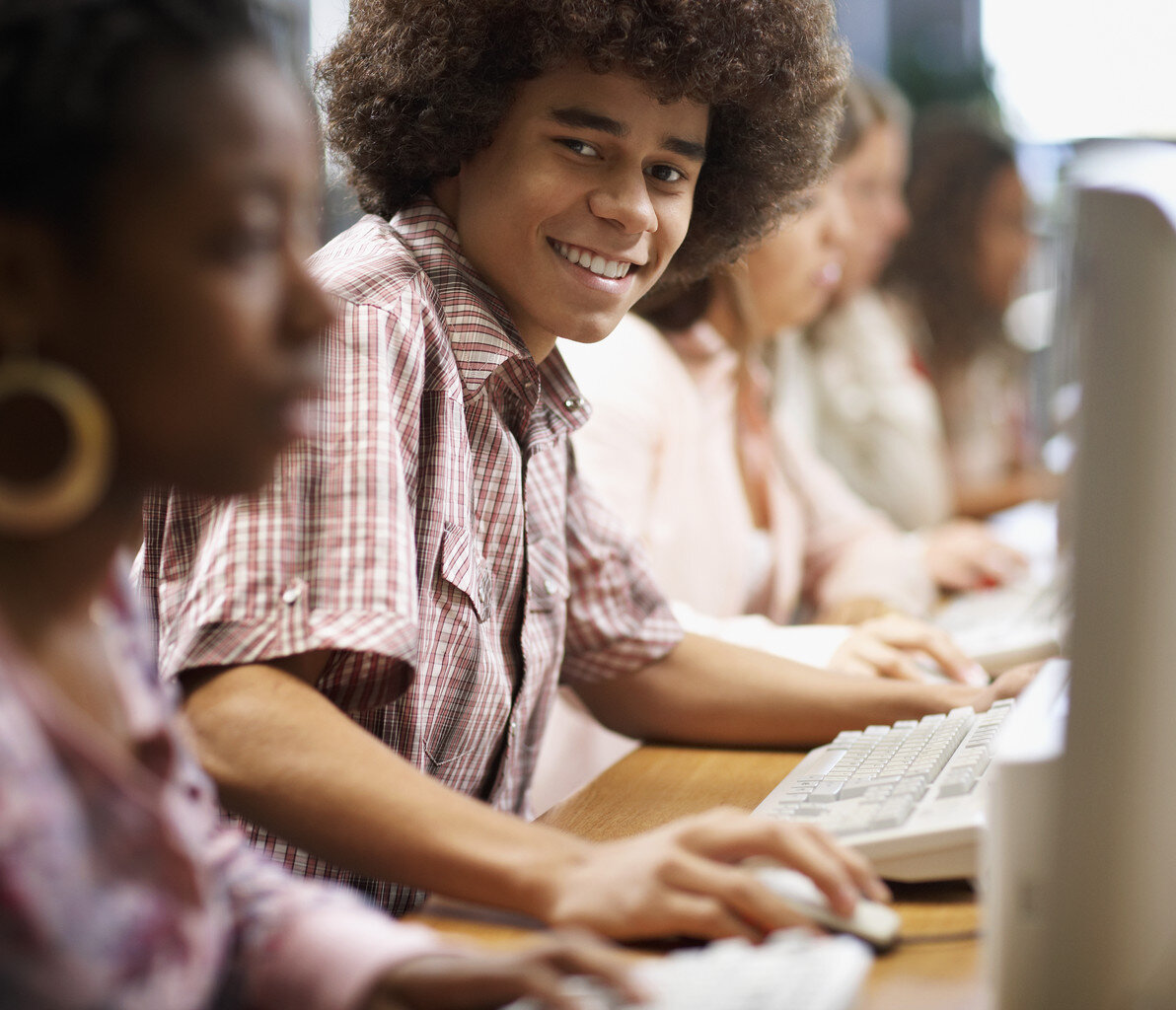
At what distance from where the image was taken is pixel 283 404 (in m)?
0.51

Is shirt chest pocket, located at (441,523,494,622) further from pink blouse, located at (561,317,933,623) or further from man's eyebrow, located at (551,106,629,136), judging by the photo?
pink blouse, located at (561,317,933,623)

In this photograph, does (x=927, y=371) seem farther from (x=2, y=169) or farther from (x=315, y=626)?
(x=2, y=169)

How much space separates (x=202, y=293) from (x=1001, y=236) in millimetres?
3399

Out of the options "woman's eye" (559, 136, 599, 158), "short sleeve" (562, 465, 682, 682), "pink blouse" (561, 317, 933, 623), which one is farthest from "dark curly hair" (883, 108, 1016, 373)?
"woman's eye" (559, 136, 599, 158)

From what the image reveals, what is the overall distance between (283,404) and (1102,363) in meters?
0.34

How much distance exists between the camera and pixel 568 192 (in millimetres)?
1082

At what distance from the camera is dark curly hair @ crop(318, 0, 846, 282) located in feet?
3.53

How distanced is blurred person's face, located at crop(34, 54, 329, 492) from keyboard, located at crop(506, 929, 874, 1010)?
0.25 meters

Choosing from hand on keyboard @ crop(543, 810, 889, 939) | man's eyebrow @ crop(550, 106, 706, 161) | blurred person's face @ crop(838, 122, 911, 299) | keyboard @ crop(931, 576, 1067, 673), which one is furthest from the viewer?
blurred person's face @ crop(838, 122, 911, 299)

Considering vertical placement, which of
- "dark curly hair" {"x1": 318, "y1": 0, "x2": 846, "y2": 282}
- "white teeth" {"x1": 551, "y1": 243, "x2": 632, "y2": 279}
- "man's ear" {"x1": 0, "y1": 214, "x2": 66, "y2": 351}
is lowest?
"man's ear" {"x1": 0, "y1": 214, "x2": 66, "y2": 351}

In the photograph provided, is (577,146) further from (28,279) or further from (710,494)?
(710,494)

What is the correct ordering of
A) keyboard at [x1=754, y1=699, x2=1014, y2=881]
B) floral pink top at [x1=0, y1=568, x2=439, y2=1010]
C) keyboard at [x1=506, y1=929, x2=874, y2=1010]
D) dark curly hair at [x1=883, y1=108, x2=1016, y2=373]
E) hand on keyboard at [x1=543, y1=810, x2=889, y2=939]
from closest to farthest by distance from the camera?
floral pink top at [x1=0, y1=568, x2=439, y2=1010] → keyboard at [x1=506, y1=929, x2=874, y2=1010] → hand on keyboard at [x1=543, y1=810, x2=889, y2=939] → keyboard at [x1=754, y1=699, x2=1014, y2=881] → dark curly hair at [x1=883, y1=108, x2=1016, y2=373]

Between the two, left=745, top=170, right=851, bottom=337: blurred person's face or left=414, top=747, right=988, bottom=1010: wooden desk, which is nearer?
left=414, top=747, right=988, bottom=1010: wooden desk

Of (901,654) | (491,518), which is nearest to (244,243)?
(491,518)
